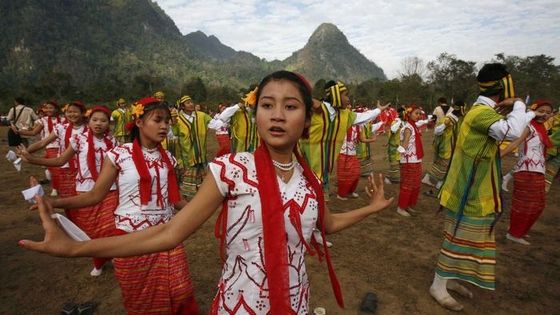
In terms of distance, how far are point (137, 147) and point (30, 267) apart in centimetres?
329

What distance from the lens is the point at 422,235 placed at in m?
5.95

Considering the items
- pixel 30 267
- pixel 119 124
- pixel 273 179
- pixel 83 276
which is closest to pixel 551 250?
pixel 273 179

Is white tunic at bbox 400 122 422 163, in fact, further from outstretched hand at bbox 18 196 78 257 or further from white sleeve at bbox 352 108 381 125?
outstretched hand at bbox 18 196 78 257

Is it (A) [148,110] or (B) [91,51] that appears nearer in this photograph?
(A) [148,110]

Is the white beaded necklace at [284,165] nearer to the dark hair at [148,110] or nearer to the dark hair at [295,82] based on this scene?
the dark hair at [295,82]

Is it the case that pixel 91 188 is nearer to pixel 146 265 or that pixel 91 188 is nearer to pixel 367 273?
pixel 146 265

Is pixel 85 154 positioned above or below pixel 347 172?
above

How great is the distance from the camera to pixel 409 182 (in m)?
6.72

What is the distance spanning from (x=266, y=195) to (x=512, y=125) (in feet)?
8.61

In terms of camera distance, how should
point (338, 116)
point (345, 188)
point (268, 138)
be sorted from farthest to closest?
point (345, 188)
point (338, 116)
point (268, 138)

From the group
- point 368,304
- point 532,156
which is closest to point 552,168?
point 532,156

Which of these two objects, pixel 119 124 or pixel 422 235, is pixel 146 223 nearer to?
pixel 422 235

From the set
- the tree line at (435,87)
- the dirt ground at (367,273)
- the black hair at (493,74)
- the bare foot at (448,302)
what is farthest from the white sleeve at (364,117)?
the tree line at (435,87)

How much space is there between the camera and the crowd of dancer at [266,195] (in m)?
1.49
